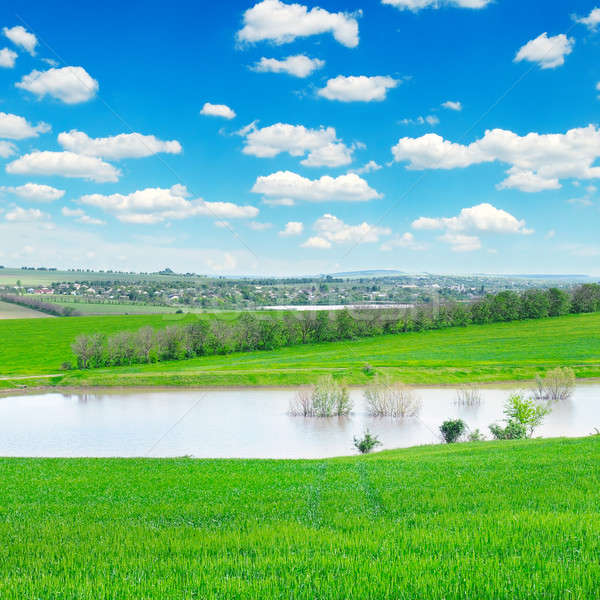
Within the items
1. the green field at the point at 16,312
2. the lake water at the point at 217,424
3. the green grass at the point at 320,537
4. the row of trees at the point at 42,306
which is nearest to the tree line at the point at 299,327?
the lake water at the point at 217,424

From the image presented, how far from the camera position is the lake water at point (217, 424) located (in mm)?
27980

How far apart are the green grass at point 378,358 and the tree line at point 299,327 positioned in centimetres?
234

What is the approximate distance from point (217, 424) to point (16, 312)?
281ft

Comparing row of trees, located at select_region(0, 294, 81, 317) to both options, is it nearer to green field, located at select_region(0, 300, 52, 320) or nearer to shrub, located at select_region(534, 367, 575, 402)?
green field, located at select_region(0, 300, 52, 320)

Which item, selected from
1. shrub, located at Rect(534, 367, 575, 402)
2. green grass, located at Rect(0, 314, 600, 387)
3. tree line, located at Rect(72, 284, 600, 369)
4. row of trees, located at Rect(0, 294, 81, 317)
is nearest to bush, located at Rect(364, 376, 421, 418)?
shrub, located at Rect(534, 367, 575, 402)

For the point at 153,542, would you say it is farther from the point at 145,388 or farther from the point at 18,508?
the point at 145,388

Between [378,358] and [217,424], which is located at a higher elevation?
[378,358]

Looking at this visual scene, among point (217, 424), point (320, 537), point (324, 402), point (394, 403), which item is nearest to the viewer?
point (320, 537)

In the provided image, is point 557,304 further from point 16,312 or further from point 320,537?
point 16,312

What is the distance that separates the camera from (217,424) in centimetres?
3362

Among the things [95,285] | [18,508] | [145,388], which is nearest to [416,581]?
[18,508]

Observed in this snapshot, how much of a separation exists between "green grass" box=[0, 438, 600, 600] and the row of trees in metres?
96.5

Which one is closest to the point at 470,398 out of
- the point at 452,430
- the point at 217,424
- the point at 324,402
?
the point at 324,402

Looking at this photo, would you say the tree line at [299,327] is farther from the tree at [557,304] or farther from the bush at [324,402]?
the bush at [324,402]
